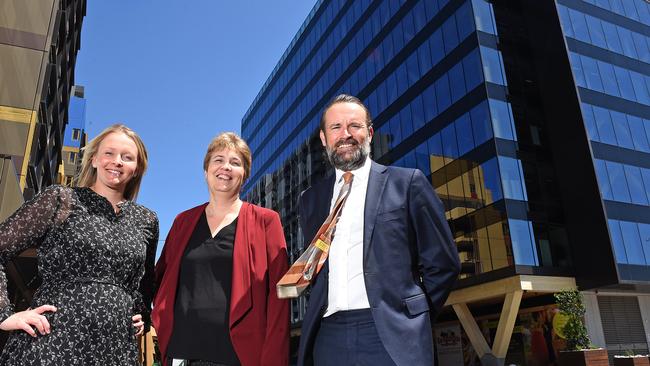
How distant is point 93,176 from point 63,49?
74.6 ft

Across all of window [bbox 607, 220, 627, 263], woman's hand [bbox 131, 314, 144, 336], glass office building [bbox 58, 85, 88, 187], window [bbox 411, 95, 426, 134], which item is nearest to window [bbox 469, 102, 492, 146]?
window [bbox 411, 95, 426, 134]

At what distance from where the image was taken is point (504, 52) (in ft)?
85.7

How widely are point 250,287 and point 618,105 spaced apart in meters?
28.9

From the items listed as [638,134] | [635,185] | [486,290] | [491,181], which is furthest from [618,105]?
[486,290]

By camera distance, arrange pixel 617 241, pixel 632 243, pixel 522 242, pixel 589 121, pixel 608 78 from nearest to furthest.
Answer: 1. pixel 617 241
2. pixel 522 242
3. pixel 632 243
4. pixel 589 121
5. pixel 608 78

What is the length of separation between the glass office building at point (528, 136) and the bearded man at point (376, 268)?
21.3 meters

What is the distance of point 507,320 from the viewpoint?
2267cm

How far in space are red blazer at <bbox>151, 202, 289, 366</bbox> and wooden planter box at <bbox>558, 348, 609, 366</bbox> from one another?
16744 millimetres

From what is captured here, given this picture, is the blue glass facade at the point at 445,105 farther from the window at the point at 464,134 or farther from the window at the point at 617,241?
the window at the point at 617,241

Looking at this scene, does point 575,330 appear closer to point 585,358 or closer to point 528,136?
point 585,358

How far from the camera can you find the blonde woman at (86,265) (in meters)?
2.34

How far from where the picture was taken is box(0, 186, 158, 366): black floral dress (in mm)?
2354

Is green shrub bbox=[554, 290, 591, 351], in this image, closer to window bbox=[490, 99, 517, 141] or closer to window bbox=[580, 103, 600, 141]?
window bbox=[490, 99, 517, 141]

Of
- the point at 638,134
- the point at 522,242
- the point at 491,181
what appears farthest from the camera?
the point at 638,134
